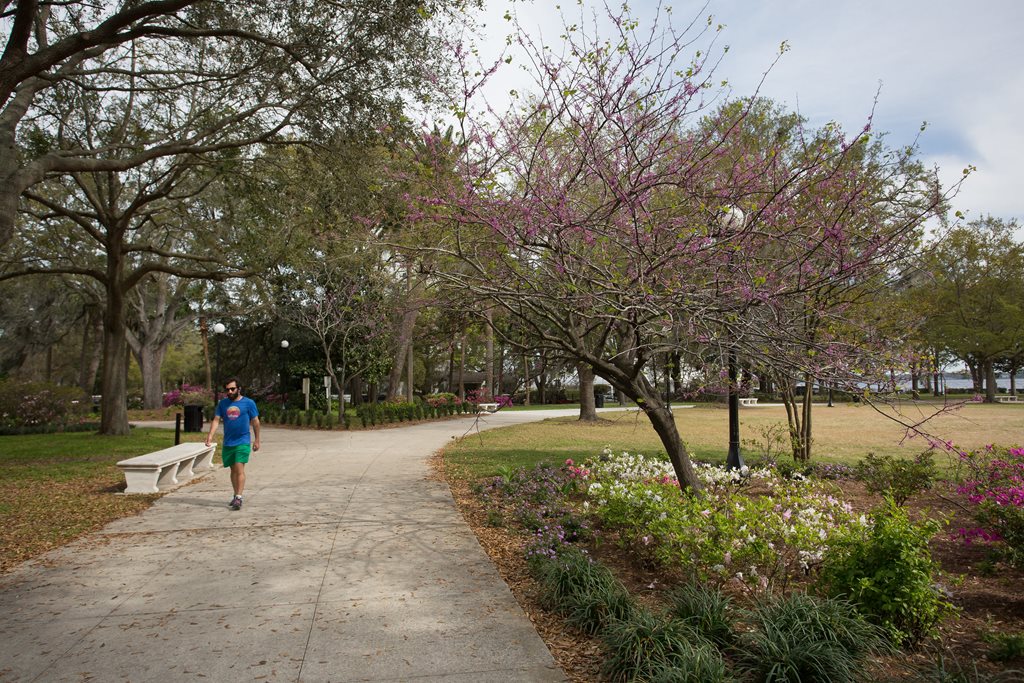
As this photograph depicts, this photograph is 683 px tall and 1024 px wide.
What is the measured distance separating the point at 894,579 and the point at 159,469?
9.43 m

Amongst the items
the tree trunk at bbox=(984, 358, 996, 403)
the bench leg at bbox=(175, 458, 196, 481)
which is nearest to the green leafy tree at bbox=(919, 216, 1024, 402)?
the tree trunk at bbox=(984, 358, 996, 403)

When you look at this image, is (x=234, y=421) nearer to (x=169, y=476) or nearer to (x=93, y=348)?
(x=169, y=476)

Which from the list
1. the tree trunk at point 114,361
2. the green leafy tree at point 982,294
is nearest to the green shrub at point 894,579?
the tree trunk at point 114,361

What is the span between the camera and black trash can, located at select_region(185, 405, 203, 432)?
2075cm

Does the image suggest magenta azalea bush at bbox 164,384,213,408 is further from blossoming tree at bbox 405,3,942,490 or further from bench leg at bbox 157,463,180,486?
blossoming tree at bbox 405,3,942,490

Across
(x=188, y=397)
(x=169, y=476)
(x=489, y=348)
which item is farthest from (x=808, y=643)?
(x=188, y=397)

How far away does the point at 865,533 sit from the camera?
4445 mm

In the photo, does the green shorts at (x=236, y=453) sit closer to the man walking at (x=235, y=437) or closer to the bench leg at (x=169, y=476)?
the man walking at (x=235, y=437)

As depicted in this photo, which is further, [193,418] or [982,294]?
[982,294]

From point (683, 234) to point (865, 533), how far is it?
2619 millimetres

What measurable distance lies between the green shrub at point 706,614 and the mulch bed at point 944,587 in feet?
1.84

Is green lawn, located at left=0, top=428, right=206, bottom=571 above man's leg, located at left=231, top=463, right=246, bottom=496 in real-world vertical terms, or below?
below

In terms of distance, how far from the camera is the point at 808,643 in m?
3.28

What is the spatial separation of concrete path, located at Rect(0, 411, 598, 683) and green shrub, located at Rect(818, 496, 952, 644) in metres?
1.93
